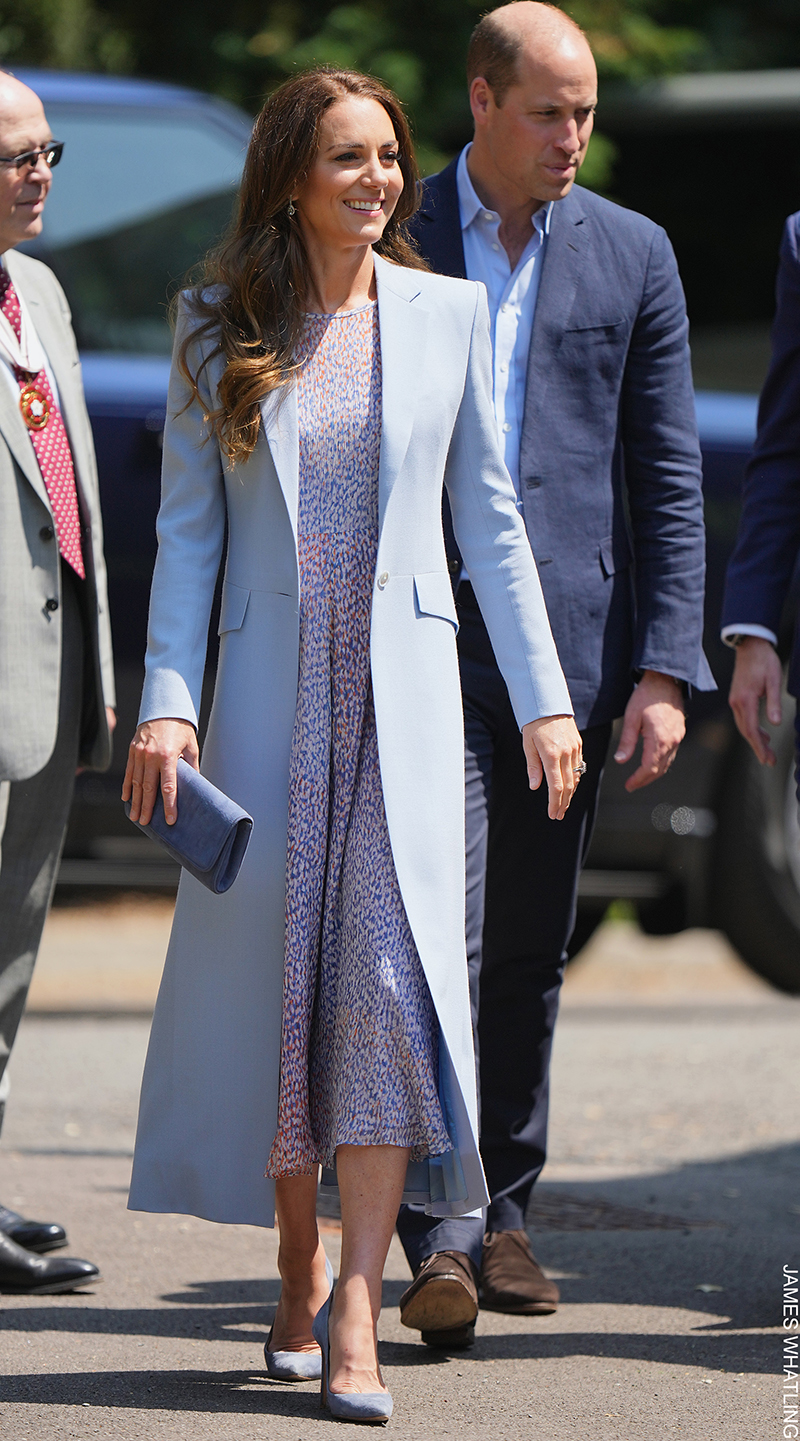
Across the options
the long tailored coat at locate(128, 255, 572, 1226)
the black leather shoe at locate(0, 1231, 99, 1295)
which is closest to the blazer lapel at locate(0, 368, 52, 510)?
the long tailored coat at locate(128, 255, 572, 1226)

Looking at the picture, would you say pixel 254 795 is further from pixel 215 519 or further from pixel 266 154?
pixel 266 154

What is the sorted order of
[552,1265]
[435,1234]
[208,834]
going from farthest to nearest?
[552,1265] → [435,1234] → [208,834]

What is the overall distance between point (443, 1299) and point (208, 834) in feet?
3.04

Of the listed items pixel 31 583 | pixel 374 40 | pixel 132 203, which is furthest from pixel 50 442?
pixel 374 40

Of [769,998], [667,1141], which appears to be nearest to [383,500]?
[667,1141]

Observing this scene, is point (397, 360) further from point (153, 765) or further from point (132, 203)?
point (132, 203)

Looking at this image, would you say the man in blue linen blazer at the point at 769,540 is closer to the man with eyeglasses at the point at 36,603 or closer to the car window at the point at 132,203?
the man with eyeglasses at the point at 36,603

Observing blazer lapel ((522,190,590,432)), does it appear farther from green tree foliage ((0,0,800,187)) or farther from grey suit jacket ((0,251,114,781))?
green tree foliage ((0,0,800,187))

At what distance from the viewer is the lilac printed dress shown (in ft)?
9.23

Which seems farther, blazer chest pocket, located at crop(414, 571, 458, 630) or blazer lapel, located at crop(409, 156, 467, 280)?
blazer lapel, located at crop(409, 156, 467, 280)

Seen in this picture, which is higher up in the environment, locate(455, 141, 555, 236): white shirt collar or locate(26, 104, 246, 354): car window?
locate(26, 104, 246, 354): car window

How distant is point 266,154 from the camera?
9.63 feet

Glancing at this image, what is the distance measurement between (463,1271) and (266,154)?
1760mm

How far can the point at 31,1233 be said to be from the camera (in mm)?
3695
